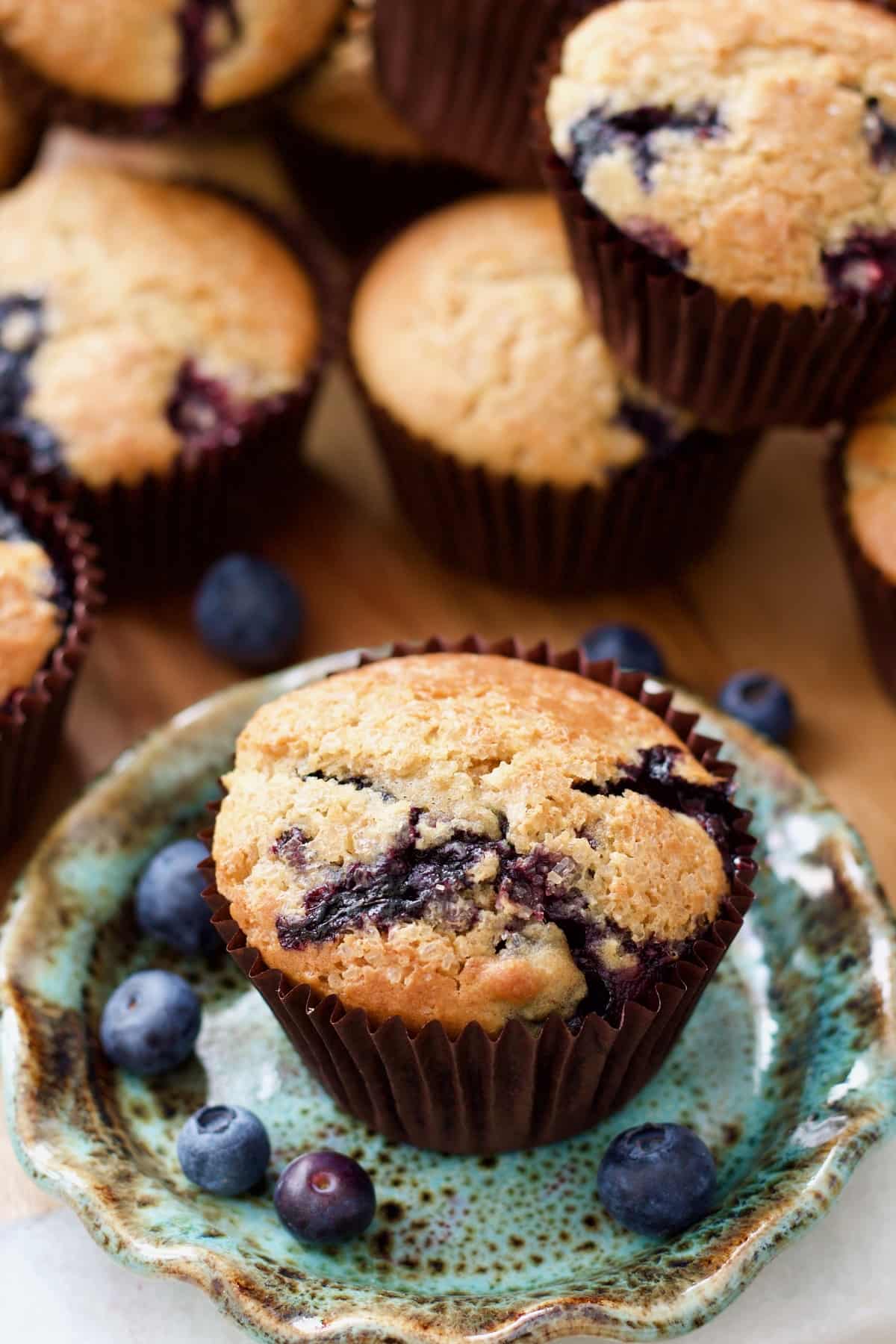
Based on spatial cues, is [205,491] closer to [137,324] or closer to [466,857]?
[137,324]

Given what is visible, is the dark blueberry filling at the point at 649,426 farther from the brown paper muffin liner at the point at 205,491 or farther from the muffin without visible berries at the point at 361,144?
the muffin without visible berries at the point at 361,144

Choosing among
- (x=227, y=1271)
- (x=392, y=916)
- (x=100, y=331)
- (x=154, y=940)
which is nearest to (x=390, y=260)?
(x=100, y=331)

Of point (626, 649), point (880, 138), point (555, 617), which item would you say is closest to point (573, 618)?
point (555, 617)

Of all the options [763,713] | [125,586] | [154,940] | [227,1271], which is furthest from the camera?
[125,586]

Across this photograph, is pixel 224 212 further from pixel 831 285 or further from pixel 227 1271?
pixel 227 1271

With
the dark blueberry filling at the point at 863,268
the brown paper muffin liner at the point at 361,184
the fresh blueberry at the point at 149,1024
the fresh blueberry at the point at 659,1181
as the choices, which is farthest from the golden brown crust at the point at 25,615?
the dark blueberry filling at the point at 863,268
